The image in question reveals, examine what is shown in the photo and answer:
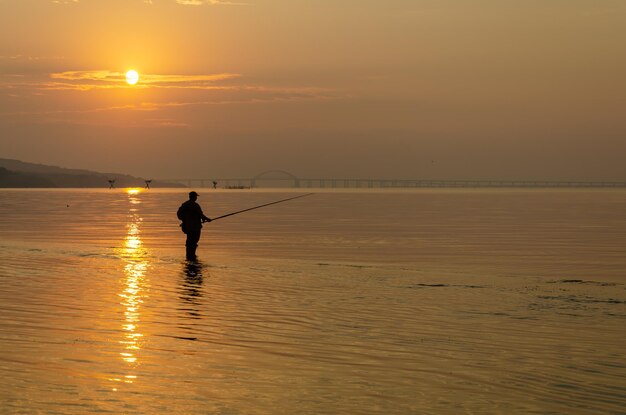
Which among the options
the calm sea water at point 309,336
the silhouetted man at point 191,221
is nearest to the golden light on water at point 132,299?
the calm sea water at point 309,336

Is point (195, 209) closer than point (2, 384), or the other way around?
point (2, 384)

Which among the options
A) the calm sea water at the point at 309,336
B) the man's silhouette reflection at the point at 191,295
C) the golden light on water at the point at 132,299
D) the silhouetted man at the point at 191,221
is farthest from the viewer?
the silhouetted man at the point at 191,221

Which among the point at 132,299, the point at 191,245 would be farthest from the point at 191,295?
the point at 191,245

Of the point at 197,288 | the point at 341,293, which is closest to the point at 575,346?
the point at 341,293

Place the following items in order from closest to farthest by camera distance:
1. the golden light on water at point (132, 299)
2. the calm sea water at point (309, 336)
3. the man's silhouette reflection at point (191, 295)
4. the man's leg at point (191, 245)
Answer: the calm sea water at point (309, 336), the golden light on water at point (132, 299), the man's silhouette reflection at point (191, 295), the man's leg at point (191, 245)

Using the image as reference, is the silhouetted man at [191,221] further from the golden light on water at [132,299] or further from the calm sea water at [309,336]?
the golden light on water at [132,299]

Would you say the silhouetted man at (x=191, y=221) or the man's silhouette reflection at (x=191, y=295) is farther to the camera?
the silhouetted man at (x=191, y=221)

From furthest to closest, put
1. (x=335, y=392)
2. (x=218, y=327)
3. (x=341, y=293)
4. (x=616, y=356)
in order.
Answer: (x=341, y=293), (x=218, y=327), (x=616, y=356), (x=335, y=392)

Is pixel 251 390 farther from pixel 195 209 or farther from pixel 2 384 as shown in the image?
pixel 195 209

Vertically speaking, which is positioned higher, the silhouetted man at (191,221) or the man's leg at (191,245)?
the silhouetted man at (191,221)

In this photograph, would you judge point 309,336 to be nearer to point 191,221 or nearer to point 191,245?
point 191,221

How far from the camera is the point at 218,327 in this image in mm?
14016

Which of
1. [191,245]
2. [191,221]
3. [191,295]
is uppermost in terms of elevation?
[191,221]

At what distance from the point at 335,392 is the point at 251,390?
0.91 meters
